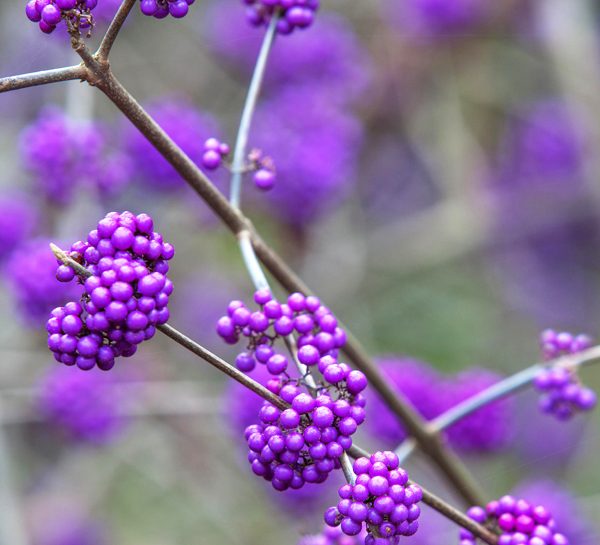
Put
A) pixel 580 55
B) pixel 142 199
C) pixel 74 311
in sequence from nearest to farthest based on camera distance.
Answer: pixel 74 311 → pixel 142 199 → pixel 580 55

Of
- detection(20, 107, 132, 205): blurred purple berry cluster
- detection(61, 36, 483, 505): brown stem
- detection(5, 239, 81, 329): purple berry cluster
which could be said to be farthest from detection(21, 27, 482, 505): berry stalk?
detection(20, 107, 132, 205): blurred purple berry cluster

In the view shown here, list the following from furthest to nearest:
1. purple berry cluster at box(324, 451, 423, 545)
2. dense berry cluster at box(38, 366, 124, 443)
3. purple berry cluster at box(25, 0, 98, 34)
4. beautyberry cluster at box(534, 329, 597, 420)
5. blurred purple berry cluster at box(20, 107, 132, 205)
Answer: dense berry cluster at box(38, 366, 124, 443), blurred purple berry cluster at box(20, 107, 132, 205), beautyberry cluster at box(534, 329, 597, 420), purple berry cluster at box(25, 0, 98, 34), purple berry cluster at box(324, 451, 423, 545)

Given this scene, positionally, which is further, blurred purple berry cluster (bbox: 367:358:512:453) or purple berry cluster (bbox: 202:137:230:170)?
blurred purple berry cluster (bbox: 367:358:512:453)

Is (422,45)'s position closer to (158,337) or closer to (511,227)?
(511,227)

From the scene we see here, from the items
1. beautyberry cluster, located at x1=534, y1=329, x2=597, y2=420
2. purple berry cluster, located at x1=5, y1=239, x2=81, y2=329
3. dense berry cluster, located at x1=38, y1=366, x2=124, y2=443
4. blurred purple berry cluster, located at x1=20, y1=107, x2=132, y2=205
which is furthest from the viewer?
dense berry cluster, located at x1=38, y1=366, x2=124, y2=443

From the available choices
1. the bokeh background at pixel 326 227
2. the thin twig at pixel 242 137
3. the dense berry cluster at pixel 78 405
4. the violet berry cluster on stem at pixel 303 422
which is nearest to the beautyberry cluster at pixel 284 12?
the thin twig at pixel 242 137

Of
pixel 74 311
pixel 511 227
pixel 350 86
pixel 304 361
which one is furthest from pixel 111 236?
pixel 511 227

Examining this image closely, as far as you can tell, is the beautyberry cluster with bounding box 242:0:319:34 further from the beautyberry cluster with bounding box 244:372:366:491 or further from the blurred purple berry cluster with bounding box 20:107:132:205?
the blurred purple berry cluster with bounding box 20:107:132:205
